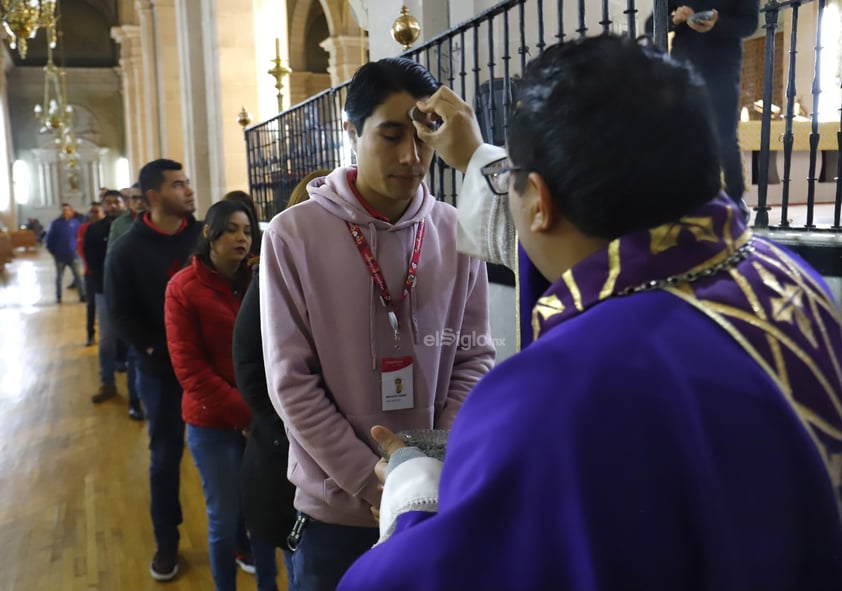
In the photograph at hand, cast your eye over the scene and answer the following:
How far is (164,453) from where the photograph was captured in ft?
11.6

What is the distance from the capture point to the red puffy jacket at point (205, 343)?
2930mm

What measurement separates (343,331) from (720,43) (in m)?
2.78

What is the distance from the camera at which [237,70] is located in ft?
32.0

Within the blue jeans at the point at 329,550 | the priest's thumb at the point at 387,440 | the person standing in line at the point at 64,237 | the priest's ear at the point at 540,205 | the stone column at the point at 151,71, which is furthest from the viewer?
the stone column at the point at 151,71

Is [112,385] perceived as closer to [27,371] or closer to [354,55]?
[27,371]

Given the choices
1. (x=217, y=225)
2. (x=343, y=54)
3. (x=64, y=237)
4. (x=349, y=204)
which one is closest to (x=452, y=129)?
(x=349, y=204)

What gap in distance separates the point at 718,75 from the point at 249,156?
675 centimetres

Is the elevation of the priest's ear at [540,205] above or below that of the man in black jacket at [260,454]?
above

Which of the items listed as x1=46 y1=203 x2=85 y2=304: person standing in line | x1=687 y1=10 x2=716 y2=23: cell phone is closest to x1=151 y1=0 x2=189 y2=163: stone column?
x1=46 y1=203 x2=85 y2=304: person standing in line

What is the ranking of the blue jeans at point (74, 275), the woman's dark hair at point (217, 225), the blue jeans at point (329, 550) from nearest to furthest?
1. the blue jeans at point (329, 550)
2. the woman's dark hair at point (217, 225)
3. the blue jeans at point (74, 275)

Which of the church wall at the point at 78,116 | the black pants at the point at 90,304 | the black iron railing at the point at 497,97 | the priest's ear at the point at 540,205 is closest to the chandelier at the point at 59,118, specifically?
the church wall at the point at 78,116

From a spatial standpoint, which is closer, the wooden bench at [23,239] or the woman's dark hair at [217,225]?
the woman's dark hair at [217,225]

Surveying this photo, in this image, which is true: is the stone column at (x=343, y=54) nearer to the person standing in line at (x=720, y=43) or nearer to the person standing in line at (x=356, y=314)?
the person standing in line at (x=720, y=43)

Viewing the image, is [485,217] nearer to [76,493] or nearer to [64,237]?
[76,493]
